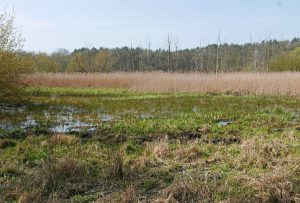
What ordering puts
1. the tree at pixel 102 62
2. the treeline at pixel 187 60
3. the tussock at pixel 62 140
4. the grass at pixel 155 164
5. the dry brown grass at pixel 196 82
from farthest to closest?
1. the tree at pixel 102 62
2. the treeline at pixel 187 60
3. the dry brown grass at pixel 196 82
4. the tussock at pixel 62 140
5. the grass at pixel 155 164

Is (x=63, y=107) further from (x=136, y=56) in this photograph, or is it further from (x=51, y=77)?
(x=136, y=56)

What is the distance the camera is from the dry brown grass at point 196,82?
806 inches

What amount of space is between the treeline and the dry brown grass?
1016 centimetres

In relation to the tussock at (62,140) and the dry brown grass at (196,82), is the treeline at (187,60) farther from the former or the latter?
the tussock at (62,140)

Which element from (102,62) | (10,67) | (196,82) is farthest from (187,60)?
(10,67)

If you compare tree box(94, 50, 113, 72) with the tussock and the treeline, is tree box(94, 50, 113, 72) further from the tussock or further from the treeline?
the tussock

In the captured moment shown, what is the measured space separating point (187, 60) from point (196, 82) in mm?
48636

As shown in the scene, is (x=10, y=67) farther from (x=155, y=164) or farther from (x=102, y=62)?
(x=102, y=62)

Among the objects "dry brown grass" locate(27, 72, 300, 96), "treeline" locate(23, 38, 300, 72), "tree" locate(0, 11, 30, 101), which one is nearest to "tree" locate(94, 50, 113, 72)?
"treeline" locate(23, 38, 300, 72)

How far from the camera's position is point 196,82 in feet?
76.6

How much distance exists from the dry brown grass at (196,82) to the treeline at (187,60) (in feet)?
33.3

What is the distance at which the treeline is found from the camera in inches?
1654

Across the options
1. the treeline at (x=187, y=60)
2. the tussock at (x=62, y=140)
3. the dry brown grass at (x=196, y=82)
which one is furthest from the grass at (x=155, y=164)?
the treeline at (x=187, y=60)

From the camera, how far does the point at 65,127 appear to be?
1026cm
